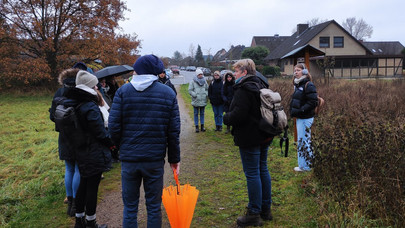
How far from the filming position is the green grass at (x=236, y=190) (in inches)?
154

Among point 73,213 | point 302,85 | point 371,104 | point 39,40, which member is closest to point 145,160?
point 73,213

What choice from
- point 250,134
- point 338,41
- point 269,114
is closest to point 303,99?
point 269,114

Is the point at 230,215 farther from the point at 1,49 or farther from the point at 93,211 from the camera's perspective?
the point at 1,49

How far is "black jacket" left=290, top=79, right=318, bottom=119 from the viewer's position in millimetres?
5098

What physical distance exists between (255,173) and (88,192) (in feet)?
5.99

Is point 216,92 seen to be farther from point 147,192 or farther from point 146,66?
point 147,192

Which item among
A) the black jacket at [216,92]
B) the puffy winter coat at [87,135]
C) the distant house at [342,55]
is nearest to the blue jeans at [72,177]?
the puffy winter coat at [87,135]

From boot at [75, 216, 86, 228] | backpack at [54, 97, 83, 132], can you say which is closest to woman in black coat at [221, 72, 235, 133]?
boot at [75, 216, 86, 228]

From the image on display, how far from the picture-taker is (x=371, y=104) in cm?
841

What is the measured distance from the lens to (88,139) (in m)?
3.39

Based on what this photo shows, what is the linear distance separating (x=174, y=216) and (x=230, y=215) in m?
1.05

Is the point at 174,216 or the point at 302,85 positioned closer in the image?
the point at 174,216

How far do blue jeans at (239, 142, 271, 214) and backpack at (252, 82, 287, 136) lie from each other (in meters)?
0.25

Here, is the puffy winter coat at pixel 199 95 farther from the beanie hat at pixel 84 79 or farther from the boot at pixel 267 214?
the beanie hat at pixel 84 79
